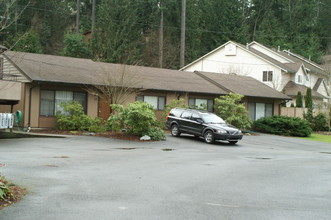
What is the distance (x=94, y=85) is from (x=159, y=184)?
1642 cm

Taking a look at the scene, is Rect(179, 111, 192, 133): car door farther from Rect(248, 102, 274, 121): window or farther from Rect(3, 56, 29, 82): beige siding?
Rect(248, 102, 274, 121): window

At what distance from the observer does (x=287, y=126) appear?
31.0 meters

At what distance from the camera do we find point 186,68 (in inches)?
2020

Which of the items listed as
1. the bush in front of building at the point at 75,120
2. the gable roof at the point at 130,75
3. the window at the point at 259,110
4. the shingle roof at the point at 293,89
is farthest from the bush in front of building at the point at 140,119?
the shingle roof at the point at 293,89

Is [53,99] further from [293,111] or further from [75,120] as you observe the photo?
[293,111]

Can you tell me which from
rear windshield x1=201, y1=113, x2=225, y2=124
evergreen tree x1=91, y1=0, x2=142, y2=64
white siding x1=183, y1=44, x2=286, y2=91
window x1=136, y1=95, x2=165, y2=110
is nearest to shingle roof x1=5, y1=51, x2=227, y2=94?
window x1=136, y1=95, x2=165, y2=110

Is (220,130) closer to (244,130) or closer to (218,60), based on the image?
(244,130)

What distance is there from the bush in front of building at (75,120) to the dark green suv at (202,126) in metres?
4.47

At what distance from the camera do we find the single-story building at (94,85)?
23812mm

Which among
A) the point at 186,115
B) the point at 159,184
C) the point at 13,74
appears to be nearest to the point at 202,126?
the point at 186,115

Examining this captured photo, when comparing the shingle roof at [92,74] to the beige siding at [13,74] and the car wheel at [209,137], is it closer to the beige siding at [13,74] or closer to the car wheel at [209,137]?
the beige siding at [13,74]

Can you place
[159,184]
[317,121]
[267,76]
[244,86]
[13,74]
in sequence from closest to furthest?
1. [159,184]
2. [13,74]
3. [244,86]
4. [317,121]
5. [267,76]

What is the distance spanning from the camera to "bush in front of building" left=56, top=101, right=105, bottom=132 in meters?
23.7

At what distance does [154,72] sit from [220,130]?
13.2 metres
